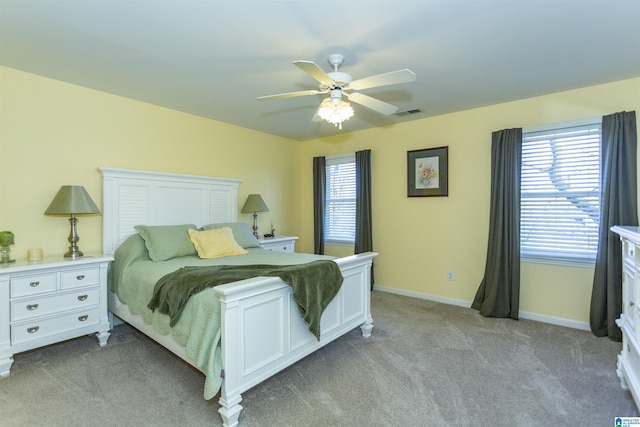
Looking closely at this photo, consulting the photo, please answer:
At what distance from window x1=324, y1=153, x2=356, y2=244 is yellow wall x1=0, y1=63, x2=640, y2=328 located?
209 mm

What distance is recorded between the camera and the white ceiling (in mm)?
1896

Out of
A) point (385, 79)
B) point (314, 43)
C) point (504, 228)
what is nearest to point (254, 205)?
point (314, 43)

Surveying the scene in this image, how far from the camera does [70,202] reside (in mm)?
2748

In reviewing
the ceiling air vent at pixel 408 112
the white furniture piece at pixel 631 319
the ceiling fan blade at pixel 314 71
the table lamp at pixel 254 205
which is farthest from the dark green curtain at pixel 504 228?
the table lamp at pixel 254 205

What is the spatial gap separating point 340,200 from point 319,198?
0.35m

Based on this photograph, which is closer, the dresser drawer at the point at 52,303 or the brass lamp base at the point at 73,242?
the dresser drawer at the point at 52,303

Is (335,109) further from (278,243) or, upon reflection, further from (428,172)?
(278,243)

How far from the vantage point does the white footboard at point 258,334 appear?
71.2 inches

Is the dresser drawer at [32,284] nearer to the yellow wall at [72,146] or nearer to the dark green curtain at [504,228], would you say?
the yellow wall at [72,146]

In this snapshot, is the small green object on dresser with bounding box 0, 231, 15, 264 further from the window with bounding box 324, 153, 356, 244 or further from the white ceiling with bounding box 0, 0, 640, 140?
the window with bounding box 324, 153, 356, 244

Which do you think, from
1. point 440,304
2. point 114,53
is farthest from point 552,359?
point 114,53

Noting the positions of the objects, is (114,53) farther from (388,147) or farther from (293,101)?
(388,147)

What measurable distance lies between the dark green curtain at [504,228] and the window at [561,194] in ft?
0.46

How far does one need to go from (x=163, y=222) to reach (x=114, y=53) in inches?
70.8
